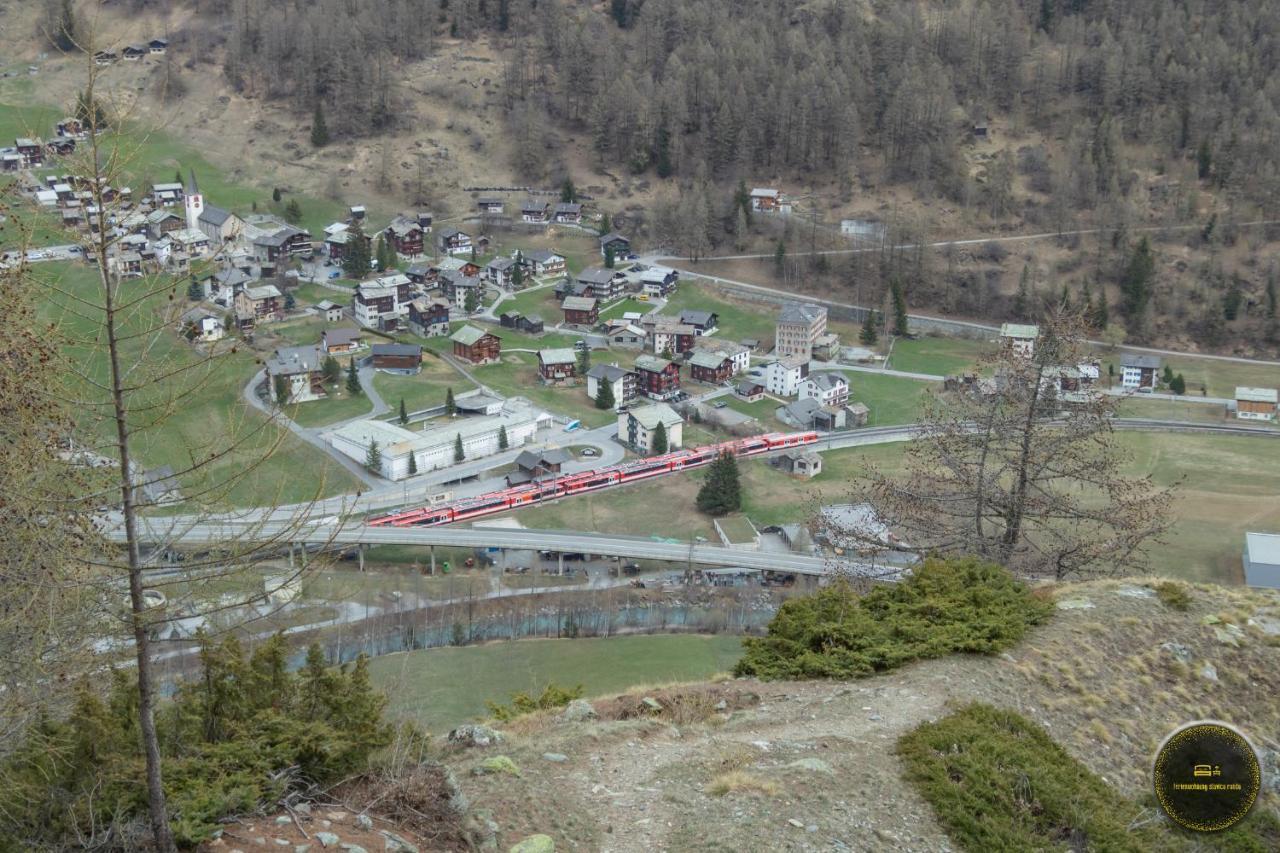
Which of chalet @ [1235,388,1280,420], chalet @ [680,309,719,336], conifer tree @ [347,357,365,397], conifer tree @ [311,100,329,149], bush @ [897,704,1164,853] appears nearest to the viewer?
bush @ [897,704,1164,853]

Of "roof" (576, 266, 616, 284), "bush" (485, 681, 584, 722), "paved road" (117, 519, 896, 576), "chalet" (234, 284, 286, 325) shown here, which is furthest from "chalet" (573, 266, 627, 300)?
"bush" (485, 681, 584, 722)

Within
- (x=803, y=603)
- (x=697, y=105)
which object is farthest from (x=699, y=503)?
(x=697, y=105)

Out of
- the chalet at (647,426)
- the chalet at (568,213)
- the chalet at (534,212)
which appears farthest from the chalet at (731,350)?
the chalet at (534,212)

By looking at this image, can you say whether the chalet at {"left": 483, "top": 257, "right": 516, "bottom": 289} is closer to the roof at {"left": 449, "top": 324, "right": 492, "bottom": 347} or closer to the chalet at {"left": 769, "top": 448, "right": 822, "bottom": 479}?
the roof at {"left": 449, "top": 324, "right": 492, "bottom": 347}

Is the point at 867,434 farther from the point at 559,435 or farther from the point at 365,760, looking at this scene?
the point at 365,760

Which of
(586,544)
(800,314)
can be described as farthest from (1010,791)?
(800,314)

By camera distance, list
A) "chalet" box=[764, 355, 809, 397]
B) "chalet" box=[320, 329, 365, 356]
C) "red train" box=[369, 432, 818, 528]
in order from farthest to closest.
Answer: "chalet" box=[320, 329, 365, 356], "chalet" box=[764, 355, 809, 397], "red train" box=[369, 432, 818, 528]
